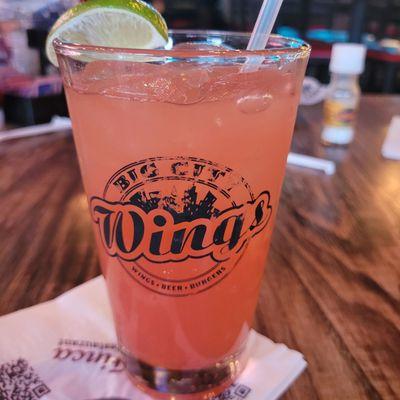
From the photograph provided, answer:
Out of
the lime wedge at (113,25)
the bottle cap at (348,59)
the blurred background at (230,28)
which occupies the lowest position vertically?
the blurred background at (230,28)

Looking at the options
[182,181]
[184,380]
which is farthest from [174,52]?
[184,380]

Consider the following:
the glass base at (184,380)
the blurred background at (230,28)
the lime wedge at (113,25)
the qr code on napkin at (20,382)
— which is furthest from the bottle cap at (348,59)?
the qr code on napkin at (20,382)

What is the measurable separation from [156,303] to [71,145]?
3.26ft

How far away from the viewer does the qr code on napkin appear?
561 millimetres

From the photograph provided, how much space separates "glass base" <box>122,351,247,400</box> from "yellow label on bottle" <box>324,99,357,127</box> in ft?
3.44

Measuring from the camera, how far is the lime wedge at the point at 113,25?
57 cm

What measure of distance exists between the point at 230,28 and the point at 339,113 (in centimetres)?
478

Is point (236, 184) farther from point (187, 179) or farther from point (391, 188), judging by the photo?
point (391, 188)

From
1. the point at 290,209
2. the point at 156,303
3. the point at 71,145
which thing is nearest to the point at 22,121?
the point at 71,145

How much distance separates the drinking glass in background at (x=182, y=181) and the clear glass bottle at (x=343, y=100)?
920 millimetres

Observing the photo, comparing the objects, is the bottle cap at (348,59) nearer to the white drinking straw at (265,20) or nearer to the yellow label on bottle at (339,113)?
the yellow label on bottle at (339,113)

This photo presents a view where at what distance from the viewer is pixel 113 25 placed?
1.92ft

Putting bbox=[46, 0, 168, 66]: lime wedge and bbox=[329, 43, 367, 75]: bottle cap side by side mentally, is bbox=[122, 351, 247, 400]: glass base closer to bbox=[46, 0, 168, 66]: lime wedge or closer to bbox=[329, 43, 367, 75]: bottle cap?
bbox=[46, 0, 168, 66]: lime wedge

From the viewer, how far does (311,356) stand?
623mm
